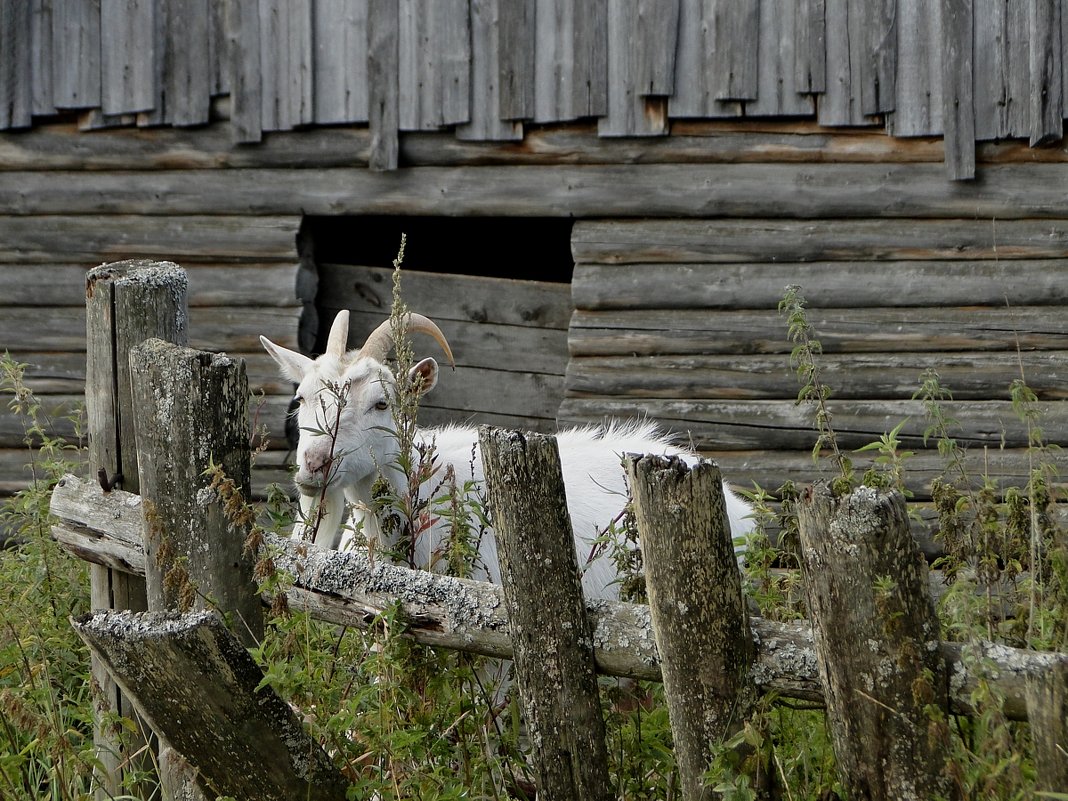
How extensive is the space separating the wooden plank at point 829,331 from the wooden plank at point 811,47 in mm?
1451

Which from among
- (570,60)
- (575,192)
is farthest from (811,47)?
(575,192)

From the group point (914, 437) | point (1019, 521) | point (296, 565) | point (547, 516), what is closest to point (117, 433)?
point (296, 565)

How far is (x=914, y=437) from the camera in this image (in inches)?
295

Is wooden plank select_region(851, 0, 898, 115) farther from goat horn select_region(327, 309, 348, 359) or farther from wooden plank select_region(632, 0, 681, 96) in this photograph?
goat horn select_region(327, 309, 348, 359)

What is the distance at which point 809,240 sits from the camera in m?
7.70

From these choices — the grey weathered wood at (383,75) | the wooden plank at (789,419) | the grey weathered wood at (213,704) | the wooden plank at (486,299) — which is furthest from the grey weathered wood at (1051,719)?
the grey weathered wood at (383,75)

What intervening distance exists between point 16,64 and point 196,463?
6344 mm

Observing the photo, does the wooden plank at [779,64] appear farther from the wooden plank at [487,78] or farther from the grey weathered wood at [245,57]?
the grey weathered wood at [245,57]

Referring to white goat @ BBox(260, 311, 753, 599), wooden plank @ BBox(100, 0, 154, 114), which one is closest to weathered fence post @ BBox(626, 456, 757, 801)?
white goat @ BBox(260, 311, 753, 599)

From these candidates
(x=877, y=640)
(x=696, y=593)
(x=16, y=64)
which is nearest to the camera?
(x=877, y=640)

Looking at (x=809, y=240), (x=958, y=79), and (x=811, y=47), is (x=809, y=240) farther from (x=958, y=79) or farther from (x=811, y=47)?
(x=958, y=79)

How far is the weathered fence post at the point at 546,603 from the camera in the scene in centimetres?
261

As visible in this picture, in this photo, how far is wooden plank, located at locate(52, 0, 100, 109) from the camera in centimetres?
819

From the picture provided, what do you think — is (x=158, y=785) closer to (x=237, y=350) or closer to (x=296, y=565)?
(x=296, y=565)
